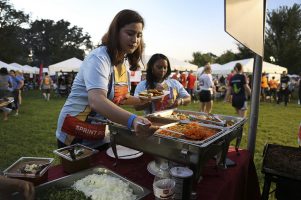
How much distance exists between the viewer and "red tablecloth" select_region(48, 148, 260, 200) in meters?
1.37

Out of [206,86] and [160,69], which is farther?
[206,86]

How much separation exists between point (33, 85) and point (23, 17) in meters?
24.8

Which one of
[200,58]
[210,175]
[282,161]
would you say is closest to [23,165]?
[210,175]

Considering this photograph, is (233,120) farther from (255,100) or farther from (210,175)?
(210,175)

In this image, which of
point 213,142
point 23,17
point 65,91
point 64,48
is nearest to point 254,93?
point 213,142

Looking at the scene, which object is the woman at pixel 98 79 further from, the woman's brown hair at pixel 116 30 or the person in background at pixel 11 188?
the person in background at pixel 11 188

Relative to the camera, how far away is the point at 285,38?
105ft

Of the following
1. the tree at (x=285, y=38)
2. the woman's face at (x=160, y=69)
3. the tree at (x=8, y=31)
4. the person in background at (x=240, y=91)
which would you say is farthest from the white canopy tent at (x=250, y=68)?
the tree at (x=8, y=31)

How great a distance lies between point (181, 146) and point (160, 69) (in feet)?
5.69

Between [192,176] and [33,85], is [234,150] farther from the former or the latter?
[33,85]

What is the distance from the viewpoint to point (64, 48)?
51625 mm

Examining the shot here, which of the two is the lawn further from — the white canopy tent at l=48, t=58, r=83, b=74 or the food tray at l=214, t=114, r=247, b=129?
the white canopy tent at l=48, t=58, r=83, b=74

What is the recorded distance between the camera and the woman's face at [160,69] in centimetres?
290

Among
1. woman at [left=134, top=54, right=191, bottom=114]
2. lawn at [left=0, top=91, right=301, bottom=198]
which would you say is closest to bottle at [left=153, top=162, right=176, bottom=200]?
woman at [left=134, top=54, right=191, bottom=114]
